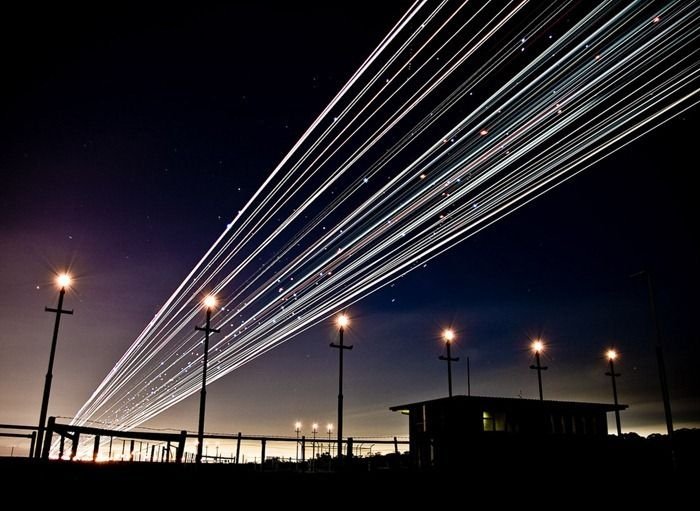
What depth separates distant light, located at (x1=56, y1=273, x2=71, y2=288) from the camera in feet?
65.3

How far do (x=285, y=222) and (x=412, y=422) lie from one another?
57.4 ft

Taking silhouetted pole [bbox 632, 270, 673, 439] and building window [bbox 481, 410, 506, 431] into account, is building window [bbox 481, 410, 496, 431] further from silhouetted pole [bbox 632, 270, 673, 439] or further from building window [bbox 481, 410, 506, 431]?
silhouetted pole [bbox 632, 270, 673, 439]

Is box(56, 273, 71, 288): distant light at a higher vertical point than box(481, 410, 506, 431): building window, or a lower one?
higher

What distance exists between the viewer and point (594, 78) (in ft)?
35.3

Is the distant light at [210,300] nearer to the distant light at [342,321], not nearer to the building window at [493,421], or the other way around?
the distant light at [342,321]

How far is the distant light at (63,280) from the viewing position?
19906 millimetres

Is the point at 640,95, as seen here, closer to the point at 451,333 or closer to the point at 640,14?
the point at 640,14

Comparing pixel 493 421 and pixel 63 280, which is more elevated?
pixel 63 280

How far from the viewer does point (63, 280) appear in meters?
20.0

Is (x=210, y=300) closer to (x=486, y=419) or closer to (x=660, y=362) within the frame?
(x=486, y=419)

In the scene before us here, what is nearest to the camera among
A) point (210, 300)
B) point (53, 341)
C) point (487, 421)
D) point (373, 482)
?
point (373, 482)

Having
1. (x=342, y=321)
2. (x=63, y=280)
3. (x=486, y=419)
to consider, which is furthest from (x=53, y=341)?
(x=486, y=419)

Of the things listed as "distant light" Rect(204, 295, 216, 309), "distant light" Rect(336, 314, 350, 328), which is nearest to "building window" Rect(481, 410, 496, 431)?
"distant light" Rect(336, 314, 350, 328)

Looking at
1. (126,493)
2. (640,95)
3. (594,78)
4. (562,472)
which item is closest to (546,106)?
(594,78)
